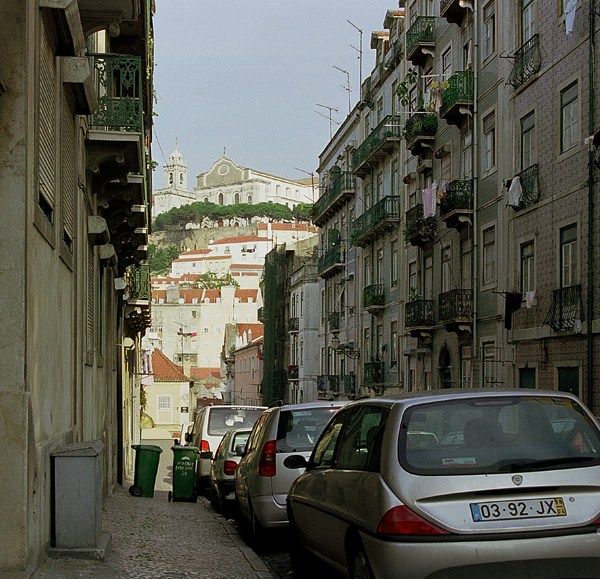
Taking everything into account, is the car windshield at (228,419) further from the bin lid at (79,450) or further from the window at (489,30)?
the window at (489,30)

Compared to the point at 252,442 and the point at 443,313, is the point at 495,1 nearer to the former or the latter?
the point at 443,313

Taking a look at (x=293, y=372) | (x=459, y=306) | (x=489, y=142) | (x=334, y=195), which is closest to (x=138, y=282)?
(x=459, y=306)

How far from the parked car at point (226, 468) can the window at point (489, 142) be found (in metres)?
14.0

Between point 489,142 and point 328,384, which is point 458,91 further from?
point 328,384

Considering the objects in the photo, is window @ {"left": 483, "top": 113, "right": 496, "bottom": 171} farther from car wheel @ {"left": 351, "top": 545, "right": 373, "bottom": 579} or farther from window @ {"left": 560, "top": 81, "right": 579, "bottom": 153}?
car wheel @ {"left": 351, "top": 545, "right": 373, "bottom": 579}

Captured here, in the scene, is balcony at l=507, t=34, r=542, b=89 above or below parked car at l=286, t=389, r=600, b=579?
above

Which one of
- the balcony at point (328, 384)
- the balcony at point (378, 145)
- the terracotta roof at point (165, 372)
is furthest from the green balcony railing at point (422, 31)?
the terracotta roof at point (165, 372)

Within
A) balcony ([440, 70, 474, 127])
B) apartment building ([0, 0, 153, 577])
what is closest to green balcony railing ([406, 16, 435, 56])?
balcony ([440, 70, 474, 127])

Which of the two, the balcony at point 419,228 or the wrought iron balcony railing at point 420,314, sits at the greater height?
the balcony at point 419,228

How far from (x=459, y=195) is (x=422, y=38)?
7940 mm

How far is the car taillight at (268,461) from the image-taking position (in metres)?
12.3

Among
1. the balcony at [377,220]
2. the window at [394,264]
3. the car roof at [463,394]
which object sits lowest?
the car roof at [463,394]

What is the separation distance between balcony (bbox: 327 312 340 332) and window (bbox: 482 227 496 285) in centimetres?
2327

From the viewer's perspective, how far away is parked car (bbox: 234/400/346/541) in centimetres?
1225
